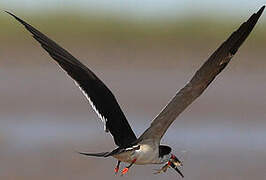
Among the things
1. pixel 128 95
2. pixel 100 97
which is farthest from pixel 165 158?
pixel 128 95

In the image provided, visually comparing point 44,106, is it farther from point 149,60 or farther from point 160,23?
point 160,23

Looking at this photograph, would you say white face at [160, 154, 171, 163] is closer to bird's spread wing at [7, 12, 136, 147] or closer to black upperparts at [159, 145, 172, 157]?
black upperparts at [159, 145, 172, 157]

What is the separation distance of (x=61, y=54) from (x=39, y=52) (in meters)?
10.1

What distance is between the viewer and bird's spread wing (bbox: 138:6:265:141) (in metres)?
9.60

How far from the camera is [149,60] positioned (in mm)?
21094

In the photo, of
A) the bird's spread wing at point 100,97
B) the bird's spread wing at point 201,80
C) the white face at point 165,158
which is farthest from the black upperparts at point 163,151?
the bird's spread wing at point 100,97

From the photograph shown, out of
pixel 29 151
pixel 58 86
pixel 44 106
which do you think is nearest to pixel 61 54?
pixel 29 151

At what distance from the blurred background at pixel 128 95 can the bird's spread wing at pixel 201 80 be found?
10.5 ft

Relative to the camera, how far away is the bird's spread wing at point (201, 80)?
31.5 ft

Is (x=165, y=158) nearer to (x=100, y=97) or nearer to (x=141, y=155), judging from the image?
(x=141, y=155)

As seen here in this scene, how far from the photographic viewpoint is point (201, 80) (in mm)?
9695

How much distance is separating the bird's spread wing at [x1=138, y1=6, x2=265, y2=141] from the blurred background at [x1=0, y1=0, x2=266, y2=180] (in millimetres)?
3197

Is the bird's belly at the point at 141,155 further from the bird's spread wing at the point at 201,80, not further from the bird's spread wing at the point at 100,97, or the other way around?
the bird's spread wing at the point at 100,97

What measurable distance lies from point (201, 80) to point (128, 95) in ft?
27.6
